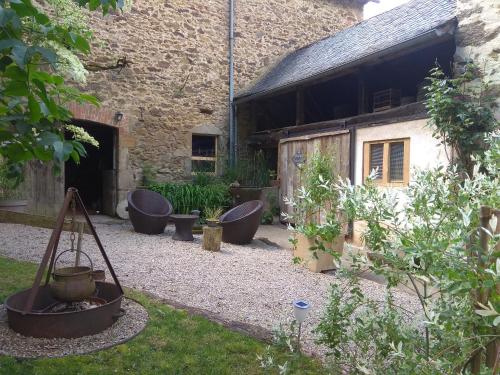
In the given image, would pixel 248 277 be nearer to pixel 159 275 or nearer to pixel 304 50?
pixel 159 275

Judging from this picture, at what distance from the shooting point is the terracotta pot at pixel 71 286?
318cm

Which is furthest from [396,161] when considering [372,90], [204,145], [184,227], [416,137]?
[204,145]

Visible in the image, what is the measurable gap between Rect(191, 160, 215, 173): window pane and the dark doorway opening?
2.09 meters

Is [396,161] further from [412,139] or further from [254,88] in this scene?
→ [254,88]

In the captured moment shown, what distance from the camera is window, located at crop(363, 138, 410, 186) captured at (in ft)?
21.9

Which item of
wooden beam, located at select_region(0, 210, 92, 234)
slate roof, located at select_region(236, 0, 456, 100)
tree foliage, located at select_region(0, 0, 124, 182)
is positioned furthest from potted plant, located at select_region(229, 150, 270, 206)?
tree foliage, located at select_region(0, 0, 124, 182)

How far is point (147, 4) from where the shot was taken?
1028 cm

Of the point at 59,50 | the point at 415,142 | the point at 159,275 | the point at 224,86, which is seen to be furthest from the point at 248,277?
the point at 224,86

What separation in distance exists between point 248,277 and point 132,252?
1.98 meters

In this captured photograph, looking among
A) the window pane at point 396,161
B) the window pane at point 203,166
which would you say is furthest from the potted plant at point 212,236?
the window pane at point 203,166

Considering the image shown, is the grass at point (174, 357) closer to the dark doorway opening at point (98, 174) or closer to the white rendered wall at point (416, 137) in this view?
the white rendered wall at point (416, 137)

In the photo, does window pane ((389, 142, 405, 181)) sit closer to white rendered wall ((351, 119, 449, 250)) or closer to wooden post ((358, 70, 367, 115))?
white rendered wall ((351, 119, 449, 250))

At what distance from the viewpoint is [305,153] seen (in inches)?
356

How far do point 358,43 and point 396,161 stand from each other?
126 inches
